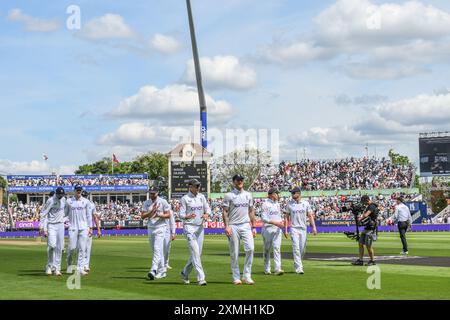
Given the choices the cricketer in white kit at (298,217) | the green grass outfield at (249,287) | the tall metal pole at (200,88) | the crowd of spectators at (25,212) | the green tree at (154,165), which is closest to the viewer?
the green grass outfield at (249,287)

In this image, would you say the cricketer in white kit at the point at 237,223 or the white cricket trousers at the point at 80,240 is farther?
the white cricket trousers at the point at 80,240

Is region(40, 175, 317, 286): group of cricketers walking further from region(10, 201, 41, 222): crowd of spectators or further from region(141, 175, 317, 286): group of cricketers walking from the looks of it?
region(10, 201, 41, 222): crowd of spectators

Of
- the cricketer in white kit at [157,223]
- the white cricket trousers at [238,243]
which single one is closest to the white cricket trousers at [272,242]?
the white cricket trousers at [238,243]

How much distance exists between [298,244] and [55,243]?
21.1 ft

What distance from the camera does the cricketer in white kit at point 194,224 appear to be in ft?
50.6

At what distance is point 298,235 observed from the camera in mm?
18375

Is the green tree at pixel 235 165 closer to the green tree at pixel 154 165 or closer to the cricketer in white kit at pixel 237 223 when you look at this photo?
the green tree at pixel 154 165

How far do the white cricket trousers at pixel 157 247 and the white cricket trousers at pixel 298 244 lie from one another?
337cm

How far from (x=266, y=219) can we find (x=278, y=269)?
1.30 m

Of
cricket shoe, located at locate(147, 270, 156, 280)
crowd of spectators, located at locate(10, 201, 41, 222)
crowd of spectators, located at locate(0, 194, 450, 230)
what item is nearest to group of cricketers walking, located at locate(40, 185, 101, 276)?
cricket shoe, located at locate(147, 270, 156, 280)

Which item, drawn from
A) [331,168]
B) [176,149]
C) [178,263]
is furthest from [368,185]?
[178,263]

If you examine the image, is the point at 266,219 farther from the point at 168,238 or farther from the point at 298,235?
the point at 168,238

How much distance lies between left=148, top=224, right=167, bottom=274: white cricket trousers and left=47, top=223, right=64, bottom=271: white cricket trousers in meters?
3.09
